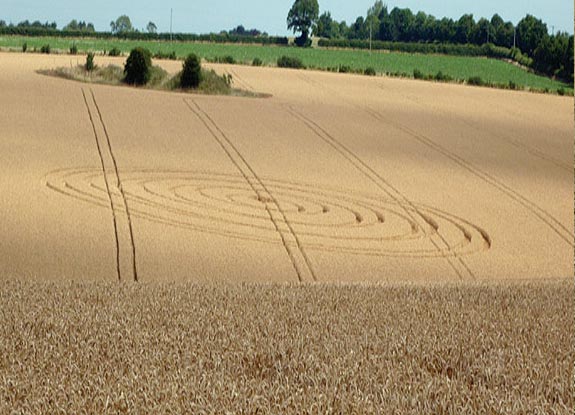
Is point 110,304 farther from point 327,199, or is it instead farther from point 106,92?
point 106,92

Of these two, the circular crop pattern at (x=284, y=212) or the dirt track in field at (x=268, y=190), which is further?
the circular crop pattern at (x=284, y=212)

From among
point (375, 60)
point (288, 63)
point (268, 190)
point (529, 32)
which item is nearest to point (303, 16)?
point (529, 32)

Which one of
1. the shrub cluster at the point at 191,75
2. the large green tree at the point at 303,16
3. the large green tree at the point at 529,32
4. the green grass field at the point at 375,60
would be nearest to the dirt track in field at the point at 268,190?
the shrub cluster at the point at 191,75

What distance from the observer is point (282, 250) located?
21.5 meters

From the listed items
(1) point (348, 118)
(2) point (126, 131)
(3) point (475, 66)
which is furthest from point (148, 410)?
(3) point (475, 66)

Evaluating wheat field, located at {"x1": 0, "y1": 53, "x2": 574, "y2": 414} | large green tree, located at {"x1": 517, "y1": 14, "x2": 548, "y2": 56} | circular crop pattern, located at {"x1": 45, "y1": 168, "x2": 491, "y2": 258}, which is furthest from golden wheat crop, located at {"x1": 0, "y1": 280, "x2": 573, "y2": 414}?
large green tree, located at {"x1": 517, "y1": 14, "x2": 548, "y2": 56}

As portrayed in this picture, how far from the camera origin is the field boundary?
20.5 metres

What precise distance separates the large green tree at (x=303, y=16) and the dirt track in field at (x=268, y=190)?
135 m

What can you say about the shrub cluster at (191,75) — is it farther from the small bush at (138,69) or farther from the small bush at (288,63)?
the small bush at (288,63)

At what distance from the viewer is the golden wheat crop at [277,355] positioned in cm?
462

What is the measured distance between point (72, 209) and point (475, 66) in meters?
94.2

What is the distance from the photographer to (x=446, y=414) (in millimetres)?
4492

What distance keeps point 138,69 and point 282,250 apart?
3282cm

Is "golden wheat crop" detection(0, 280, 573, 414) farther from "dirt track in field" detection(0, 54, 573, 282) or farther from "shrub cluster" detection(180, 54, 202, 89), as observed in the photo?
"shrub cluster" detection(180, 54, 202, 89)
